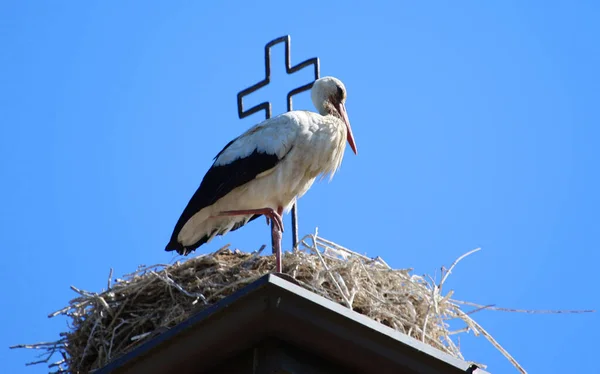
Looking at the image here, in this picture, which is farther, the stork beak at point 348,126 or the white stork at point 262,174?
the stork beak at point 348,126

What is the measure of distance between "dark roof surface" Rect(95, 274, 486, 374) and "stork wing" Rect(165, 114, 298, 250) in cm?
240

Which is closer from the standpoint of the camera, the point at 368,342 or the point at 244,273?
the point at 368,342

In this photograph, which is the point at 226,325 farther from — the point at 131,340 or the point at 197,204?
the point at 197,204

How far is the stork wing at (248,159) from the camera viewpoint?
17.2 ft

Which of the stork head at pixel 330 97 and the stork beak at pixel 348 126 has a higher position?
the stork head at pixel 330 97

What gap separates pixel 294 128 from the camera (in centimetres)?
529

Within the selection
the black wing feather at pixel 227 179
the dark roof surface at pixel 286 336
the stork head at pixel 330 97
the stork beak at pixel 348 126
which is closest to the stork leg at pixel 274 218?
the black wing feather at pixel 227 179

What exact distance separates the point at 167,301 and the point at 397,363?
1778 millimetres

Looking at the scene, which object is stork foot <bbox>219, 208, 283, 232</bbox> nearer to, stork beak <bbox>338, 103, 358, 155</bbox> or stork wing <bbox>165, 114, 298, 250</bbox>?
stork wing <bbox>165, 114, 298, 250</bbox>

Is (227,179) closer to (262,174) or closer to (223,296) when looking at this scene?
(262,174)

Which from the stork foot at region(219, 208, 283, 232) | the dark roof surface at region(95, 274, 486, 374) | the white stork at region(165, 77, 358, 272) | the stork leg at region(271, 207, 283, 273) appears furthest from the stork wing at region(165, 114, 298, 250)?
the dark roof surface at region(95, 274, 486, 374)

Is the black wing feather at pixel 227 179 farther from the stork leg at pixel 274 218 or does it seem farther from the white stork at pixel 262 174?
the stork leg at pixel 274 218

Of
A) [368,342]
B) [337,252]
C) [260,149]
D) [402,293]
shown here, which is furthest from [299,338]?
[260,149]

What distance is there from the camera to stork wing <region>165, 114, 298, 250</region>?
17.2 ft
